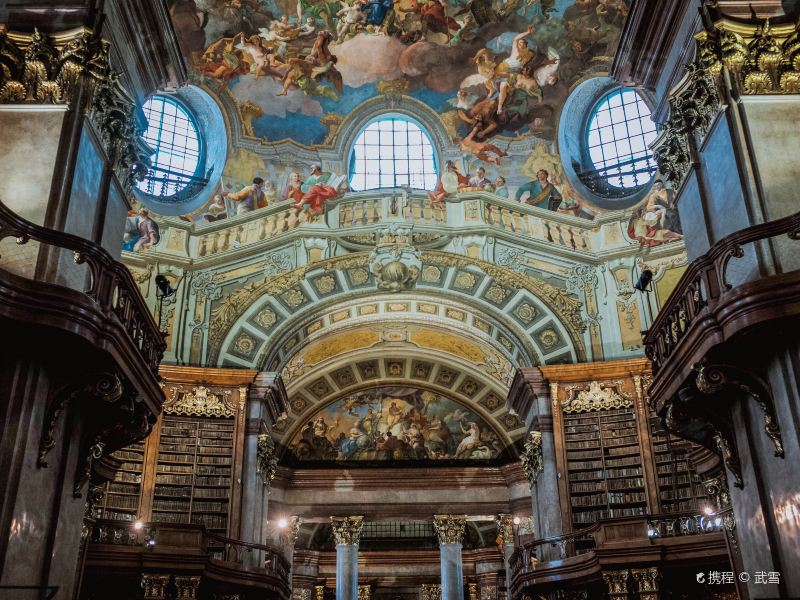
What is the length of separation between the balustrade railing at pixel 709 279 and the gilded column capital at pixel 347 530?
14.6 m

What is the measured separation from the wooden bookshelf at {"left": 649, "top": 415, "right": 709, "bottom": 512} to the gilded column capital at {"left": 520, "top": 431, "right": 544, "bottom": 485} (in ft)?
7.88

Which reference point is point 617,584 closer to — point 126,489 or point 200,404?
point 200,404

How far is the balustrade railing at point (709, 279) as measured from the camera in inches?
314

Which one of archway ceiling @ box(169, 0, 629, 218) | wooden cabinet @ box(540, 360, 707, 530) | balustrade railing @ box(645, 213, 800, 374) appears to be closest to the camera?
balustrade railing @ box(645, 213, 800, 374)

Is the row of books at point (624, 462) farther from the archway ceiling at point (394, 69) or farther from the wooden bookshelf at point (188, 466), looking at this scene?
the wooden bookshelf at point (188, 466)

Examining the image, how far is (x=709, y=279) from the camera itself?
849 centimetres

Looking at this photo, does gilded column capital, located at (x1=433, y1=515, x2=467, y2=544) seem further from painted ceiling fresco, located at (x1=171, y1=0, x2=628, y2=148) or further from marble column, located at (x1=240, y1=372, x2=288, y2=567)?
painted ceiling fresco, located at (x1=171, y1=0, x2=628, y2=148)

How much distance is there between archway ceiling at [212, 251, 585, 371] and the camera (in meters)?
19.1

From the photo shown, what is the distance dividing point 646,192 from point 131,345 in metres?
13.7

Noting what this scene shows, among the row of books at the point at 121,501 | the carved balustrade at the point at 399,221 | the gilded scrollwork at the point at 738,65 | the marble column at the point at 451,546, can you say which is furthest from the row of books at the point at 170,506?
the gilded scrollwork at the point at 738,65

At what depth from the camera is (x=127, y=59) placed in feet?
37.8

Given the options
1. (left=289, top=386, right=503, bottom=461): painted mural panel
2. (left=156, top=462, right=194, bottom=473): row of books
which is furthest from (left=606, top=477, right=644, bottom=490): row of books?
(left=156, top=462, right=194, bottom=473): row of books

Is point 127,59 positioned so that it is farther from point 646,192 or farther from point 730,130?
point 646,192

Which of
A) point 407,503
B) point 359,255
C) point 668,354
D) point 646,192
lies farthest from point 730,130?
point 407,503
